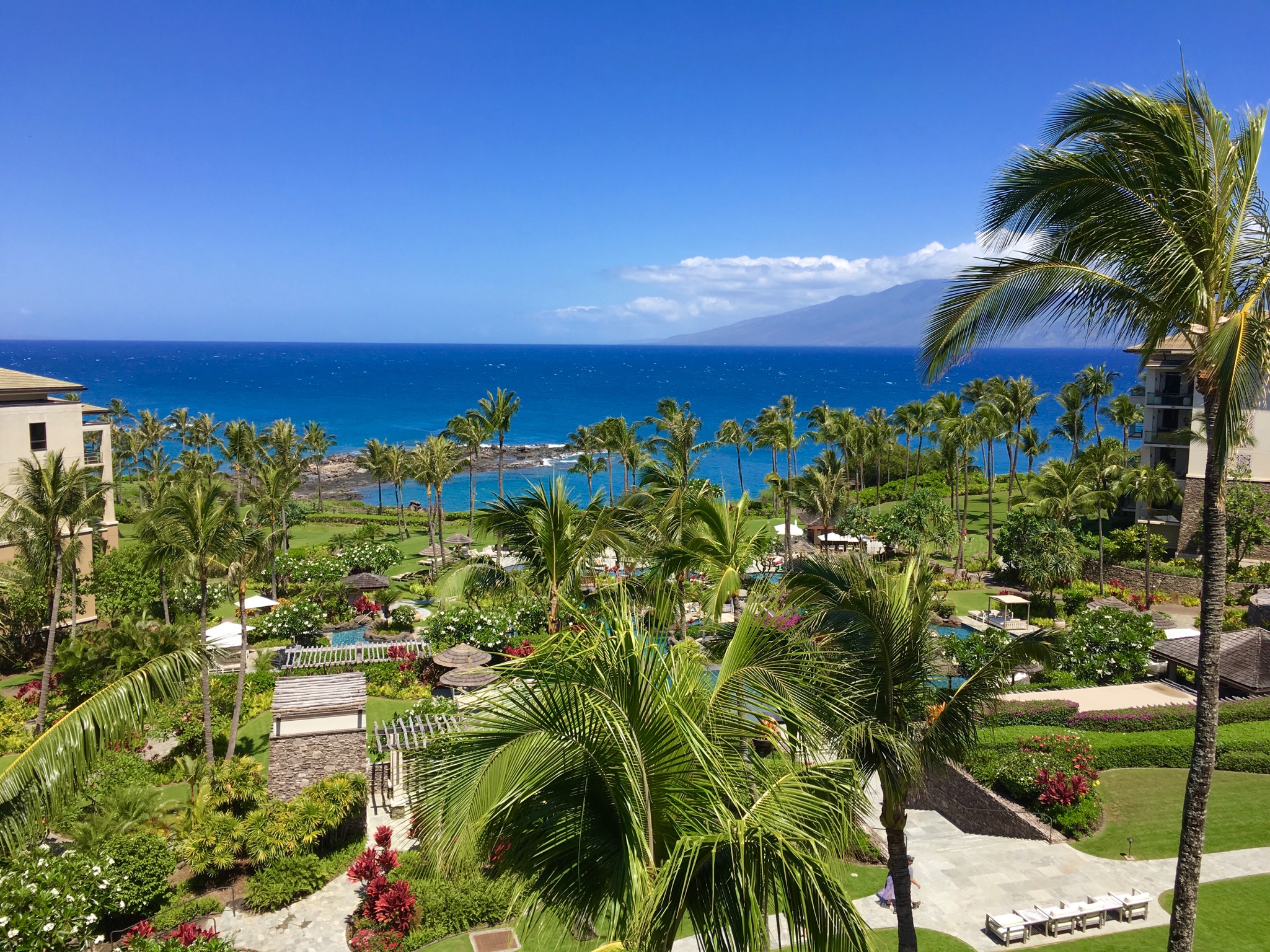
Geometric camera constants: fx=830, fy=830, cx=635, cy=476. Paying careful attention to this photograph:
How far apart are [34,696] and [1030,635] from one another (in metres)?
26.1

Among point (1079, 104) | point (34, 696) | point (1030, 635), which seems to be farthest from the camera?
point (34, 696)

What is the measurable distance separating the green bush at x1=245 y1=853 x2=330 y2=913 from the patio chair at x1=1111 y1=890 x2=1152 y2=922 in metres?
13.6

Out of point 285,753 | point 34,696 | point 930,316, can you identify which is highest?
point 930,316

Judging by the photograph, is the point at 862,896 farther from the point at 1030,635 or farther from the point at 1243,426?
the point at 1243,426

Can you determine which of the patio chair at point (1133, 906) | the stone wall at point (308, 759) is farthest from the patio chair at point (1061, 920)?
the stone wall at point (308, 759)

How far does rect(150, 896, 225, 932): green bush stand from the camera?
45.4 feet

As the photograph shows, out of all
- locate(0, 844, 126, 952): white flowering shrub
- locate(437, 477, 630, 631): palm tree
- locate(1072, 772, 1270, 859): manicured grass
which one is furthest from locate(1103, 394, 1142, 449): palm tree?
locate(0, 844, 126, 952): white flowering shrub

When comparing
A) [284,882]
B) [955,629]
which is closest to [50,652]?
[284,882]

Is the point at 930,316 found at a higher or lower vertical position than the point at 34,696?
higher

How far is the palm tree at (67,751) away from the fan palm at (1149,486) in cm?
3405

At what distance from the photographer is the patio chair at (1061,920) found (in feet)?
41.7

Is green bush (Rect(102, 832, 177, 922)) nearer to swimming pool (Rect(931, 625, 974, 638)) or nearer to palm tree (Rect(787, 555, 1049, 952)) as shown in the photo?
palm tree (Rect(787, 555, 1049, 952))

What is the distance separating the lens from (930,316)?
7945 mm

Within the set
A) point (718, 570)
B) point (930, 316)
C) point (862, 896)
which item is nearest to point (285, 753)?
point (718, 570)
